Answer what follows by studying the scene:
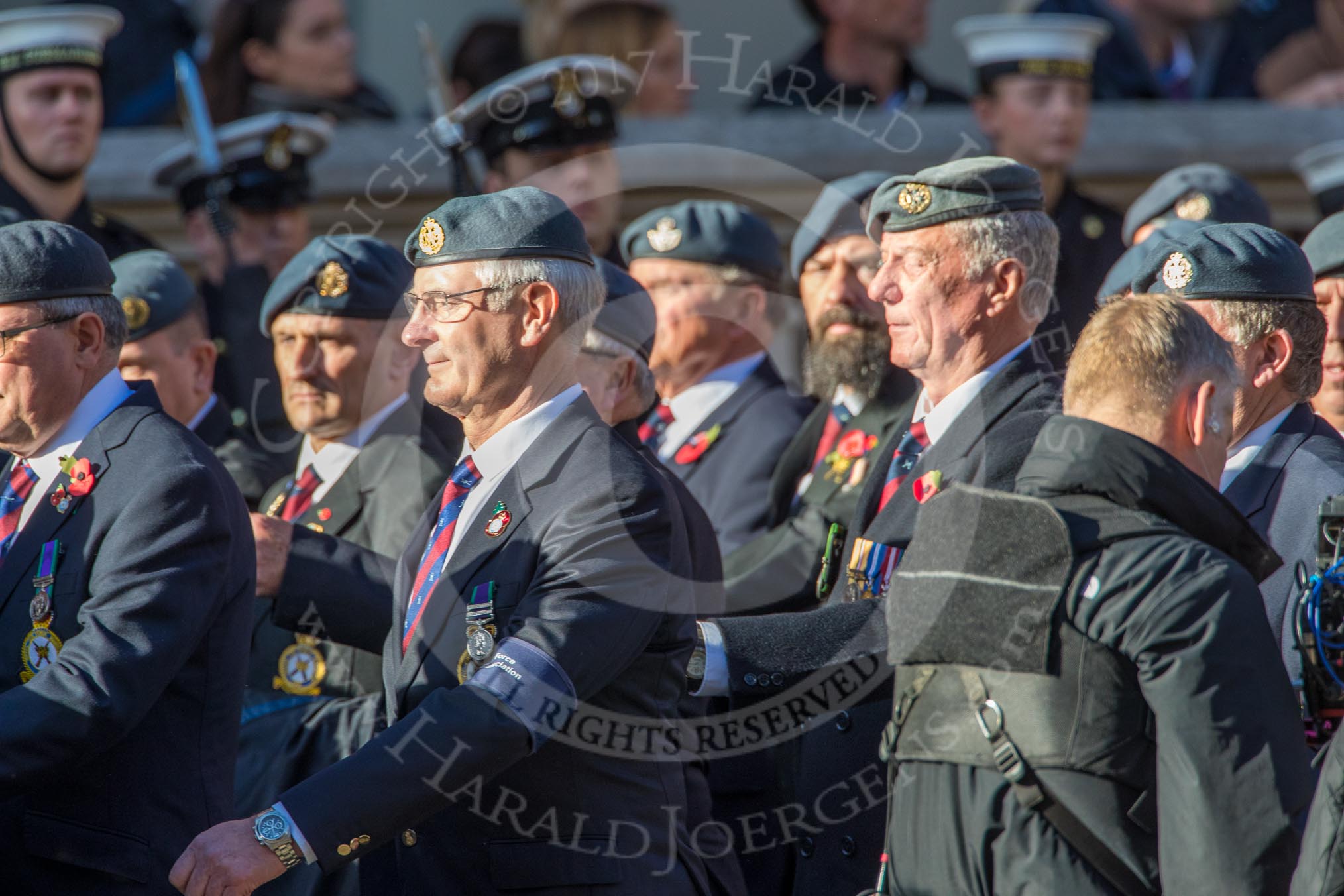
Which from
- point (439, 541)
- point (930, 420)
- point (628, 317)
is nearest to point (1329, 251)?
point (930, 420)

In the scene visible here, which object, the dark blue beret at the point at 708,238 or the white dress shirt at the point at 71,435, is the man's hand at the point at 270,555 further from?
the dark blue beret at the point at 708,238

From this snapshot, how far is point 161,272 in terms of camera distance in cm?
583

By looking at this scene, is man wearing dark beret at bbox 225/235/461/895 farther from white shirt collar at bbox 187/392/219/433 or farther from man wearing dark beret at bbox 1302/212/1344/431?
man wearing dark beret at bbox 1302/212/1344/431

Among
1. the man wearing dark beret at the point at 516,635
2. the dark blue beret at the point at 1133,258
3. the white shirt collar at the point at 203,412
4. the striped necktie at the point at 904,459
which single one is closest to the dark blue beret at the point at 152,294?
the white shirt collar at the point at 203,412

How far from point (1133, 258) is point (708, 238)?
4.89ft

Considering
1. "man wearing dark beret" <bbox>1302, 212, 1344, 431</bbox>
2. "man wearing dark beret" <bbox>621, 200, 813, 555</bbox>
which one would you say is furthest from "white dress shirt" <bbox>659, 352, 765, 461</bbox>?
"man wearing dark beret" <bbox>1302, 212, 1344, 431</bbox>

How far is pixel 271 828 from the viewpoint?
3.30 meters

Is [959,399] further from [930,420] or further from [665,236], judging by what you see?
[665,236]

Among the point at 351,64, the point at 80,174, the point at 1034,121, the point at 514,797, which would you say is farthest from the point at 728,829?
the point at 351,64

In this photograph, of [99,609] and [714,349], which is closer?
[99,609]

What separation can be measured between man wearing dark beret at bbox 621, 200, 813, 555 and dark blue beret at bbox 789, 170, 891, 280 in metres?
0.19

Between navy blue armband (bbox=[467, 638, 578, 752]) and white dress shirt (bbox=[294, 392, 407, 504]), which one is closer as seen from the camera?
navy blue armband (bbox=[467, 638, 578, 752])

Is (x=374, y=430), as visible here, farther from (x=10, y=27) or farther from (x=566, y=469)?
(x=10, y=27)

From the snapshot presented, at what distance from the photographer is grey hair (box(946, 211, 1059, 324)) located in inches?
168
